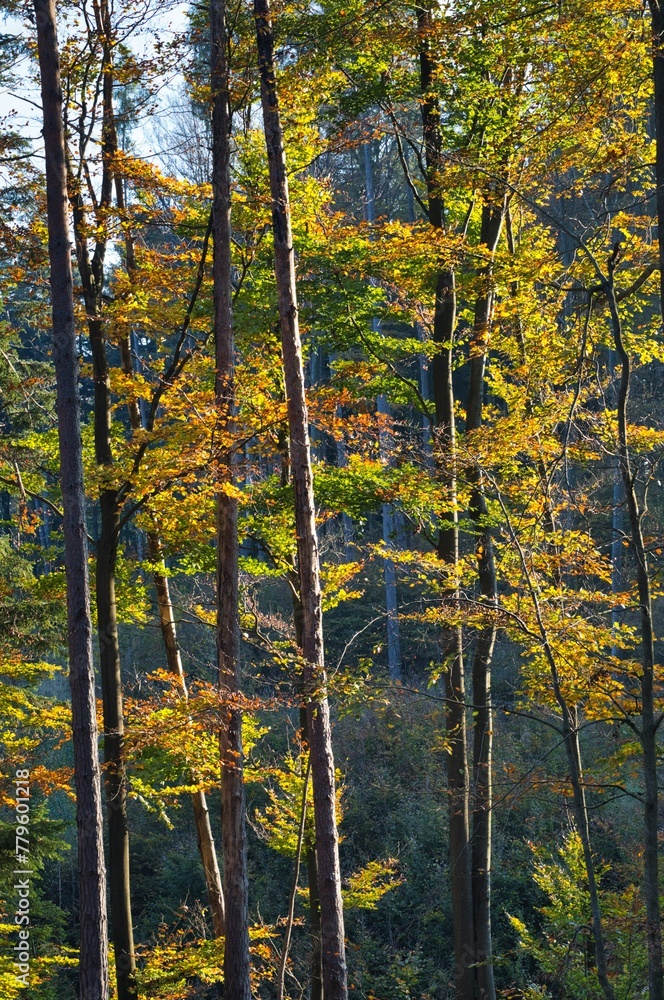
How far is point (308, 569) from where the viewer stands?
341 inches

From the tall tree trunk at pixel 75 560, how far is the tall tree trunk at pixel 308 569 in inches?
75.7

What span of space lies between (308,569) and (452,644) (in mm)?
2382

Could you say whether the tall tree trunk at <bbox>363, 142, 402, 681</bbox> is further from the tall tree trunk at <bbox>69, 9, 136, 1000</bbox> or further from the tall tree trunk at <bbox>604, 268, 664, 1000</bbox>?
the tall tree trunk at <bbox>604, 268, 664, 1000</bbox>

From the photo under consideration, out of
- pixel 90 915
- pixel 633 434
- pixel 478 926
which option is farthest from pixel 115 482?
pixel 478 926

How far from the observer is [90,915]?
7754 mm

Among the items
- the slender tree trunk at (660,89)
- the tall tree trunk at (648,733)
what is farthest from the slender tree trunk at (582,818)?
the slender tree trunk at (660,89)

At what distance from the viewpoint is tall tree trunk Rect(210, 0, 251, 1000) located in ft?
29.2

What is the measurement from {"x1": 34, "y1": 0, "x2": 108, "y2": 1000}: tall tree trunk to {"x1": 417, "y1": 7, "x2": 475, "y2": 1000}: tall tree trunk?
3.63 meters

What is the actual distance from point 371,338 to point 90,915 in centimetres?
681

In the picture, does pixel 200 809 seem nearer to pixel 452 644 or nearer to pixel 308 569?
pixel 452 644

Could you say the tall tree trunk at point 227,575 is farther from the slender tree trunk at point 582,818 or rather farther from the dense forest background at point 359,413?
the slender tree trunk at point 582,818

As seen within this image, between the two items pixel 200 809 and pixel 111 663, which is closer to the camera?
pixel 111 663

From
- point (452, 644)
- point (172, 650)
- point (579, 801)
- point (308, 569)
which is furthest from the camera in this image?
point (172, 650)

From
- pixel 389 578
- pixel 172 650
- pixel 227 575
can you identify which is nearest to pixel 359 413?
pixel 227 575
